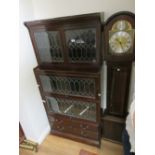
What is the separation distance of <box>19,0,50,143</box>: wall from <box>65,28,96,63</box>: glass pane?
487mm

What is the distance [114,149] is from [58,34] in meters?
1.53

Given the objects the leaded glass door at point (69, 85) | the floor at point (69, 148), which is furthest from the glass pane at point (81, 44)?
the floor at point (69, 148)

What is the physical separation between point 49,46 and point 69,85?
50 centimetres

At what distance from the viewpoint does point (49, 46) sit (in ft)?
5.15

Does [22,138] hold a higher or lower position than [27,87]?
lower

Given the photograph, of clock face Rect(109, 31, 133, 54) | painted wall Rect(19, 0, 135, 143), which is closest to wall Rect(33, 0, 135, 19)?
painted wall Rect(19, 0, 135, 143)

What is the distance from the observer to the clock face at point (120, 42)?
1267 mm

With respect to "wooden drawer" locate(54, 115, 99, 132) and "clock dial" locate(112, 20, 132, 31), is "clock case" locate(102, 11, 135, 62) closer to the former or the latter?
"clock dial" locate(112, 20, 132, 31)

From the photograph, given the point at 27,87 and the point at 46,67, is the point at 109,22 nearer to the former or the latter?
the point at 46,67

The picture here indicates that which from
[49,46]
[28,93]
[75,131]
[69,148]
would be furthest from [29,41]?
[69,148]

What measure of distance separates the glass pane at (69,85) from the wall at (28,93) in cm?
17

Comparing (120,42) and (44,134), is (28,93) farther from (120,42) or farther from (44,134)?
(120,42)
